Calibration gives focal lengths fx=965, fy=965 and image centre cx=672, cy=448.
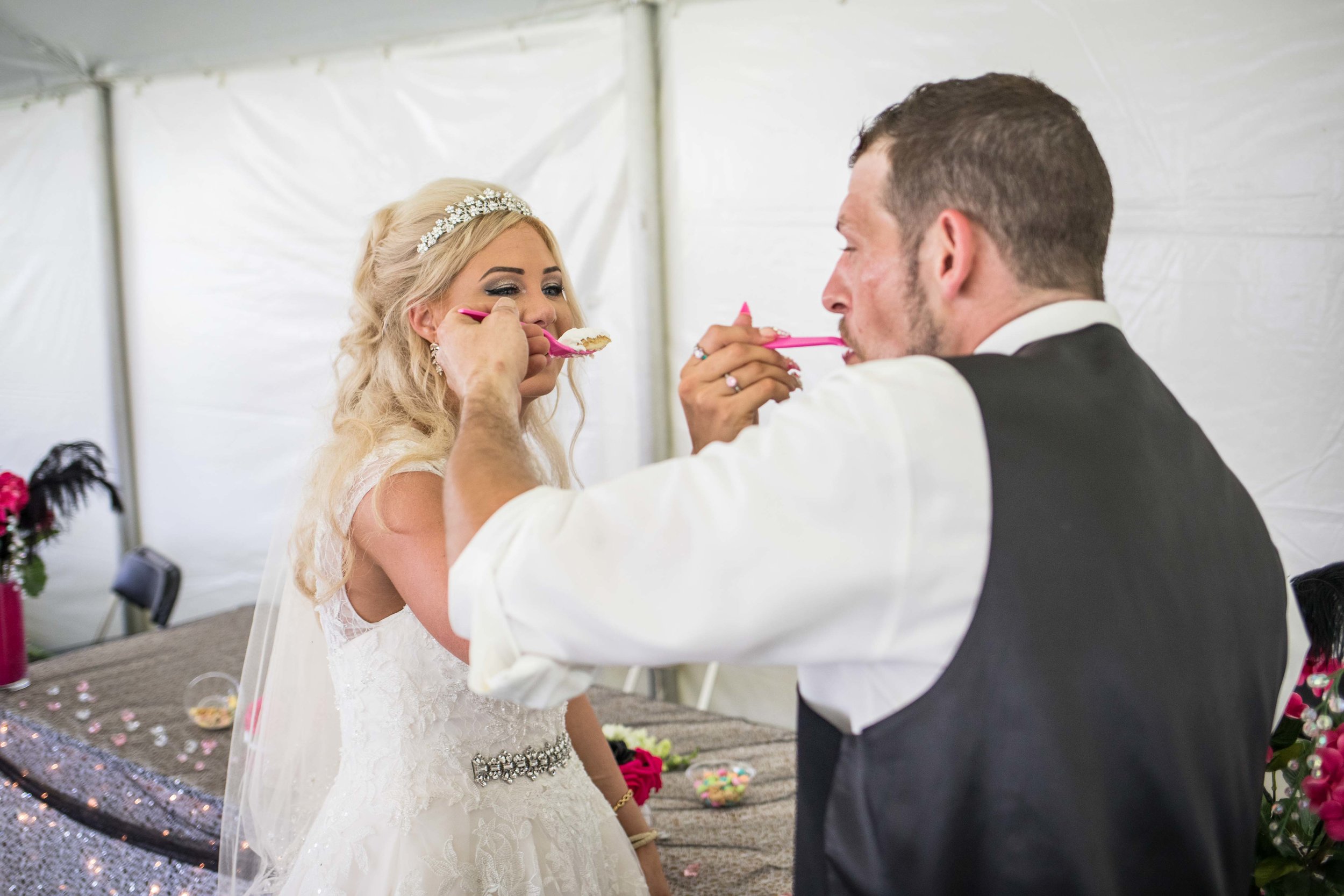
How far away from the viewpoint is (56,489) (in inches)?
143

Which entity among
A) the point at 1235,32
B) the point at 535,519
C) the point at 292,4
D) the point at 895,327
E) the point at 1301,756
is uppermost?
the point at 292,4

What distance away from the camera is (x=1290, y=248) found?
2.62 metres

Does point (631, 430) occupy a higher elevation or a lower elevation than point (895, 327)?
lower

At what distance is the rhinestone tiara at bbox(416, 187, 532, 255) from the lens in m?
1.90

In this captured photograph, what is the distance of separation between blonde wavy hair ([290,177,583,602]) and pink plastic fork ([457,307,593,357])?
0.11m

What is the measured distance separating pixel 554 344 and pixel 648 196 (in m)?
1.98

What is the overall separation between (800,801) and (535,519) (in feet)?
1.49

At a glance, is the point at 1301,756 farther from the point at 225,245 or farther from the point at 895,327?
the point at 225,245

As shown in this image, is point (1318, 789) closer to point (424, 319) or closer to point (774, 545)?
point (774, 545)

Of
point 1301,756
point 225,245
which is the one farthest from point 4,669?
point 1301,756

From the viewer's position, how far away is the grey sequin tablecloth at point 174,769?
2262mm

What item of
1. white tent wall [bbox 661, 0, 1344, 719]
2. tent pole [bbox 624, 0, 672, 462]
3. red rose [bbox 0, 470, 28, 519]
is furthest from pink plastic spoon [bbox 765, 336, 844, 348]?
red rose [bbox 0, 470, 28, 519]

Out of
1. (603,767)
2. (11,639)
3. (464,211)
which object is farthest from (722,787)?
(11,639)

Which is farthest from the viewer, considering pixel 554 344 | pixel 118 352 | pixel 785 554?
pixel 118 352
